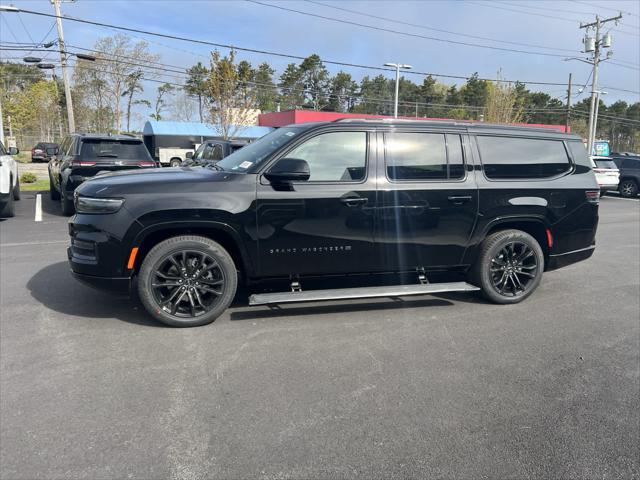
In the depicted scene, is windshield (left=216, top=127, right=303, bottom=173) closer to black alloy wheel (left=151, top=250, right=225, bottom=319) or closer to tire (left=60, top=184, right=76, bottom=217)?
black alloy wheel (left=151, top=250, right=225, bottom=319)

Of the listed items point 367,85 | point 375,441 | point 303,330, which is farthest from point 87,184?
point 367,85

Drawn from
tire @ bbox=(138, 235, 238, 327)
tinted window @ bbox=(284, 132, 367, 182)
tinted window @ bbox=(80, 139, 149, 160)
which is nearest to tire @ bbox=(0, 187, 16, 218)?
tinted window @ bbox=(80, 139, 149, 160)

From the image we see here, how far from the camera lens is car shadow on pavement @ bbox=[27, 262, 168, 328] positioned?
15.4ft

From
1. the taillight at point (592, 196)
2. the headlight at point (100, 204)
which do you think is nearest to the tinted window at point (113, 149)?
the headlight at point (100, 204)

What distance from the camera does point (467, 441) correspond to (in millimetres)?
2857

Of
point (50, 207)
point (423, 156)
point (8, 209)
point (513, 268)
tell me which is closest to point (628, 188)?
point (513, 268)

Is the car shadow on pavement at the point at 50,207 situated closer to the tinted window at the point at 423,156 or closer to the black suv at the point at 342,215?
the black suv at the point at 342,215

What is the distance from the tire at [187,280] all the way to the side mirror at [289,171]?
2.66 ft

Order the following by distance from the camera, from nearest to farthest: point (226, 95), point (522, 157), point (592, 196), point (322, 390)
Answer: point (322, 390) → point (522, 157) → point (592, 196) → point (226, 95)

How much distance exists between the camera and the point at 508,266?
529 centimetres

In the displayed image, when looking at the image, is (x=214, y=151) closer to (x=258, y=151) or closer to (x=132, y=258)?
(x=258, y=151)

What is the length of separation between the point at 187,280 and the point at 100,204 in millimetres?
1000

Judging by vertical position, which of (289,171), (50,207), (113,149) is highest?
(113,149)

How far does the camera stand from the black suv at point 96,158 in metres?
9.90
